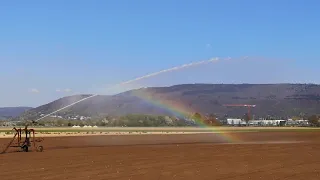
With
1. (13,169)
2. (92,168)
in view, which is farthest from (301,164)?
(13,169)

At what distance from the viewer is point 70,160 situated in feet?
102

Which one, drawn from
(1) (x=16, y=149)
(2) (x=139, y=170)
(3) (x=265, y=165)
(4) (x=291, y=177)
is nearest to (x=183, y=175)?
(2) (x=139, y=170)

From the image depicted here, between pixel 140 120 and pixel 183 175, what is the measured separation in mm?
137343

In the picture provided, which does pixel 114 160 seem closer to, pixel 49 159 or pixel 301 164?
pixel 49 159

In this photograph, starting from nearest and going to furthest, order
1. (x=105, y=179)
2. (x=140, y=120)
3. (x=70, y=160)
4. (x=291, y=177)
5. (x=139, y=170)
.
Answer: (x=105, y=179)
(x=291, y=177)
(x=139, y=170)
(x=70, y=160)
(x=140, y=120)

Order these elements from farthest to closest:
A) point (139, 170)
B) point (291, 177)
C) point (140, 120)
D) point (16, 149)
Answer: point (140, 120), point (16, 149), point (139, 170), point (291, 177)

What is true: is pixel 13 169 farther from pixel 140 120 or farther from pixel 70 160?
pixel 140 120

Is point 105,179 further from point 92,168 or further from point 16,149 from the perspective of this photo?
point 16,149

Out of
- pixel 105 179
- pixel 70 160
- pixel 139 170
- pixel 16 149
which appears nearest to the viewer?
pixel 105 179

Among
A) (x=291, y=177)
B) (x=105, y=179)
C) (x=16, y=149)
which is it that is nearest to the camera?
(x=105, y=179)

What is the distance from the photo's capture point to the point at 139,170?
25.7 m

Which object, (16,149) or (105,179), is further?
(16,149)

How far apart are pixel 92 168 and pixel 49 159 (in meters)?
6.47

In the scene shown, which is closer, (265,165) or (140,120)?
(265,165)
